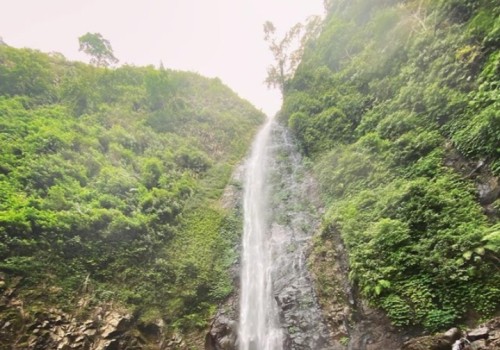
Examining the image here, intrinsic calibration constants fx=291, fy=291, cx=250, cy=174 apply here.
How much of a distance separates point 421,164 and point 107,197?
12015 millimetres

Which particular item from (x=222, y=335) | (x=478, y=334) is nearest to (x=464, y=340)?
(x=478, y=334)

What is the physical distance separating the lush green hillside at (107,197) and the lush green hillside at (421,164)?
5881 millimetres

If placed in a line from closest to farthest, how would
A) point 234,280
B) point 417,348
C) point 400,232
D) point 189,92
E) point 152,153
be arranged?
point 417,348, point 400,232, point 234,280, point 152,153, point 189,92

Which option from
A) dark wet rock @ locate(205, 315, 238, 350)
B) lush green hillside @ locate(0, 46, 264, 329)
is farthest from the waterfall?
lush green hillside @ locate(0, 46, 264, 329)

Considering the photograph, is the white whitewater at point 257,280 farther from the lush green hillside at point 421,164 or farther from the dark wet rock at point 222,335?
the lush green hillside at point 421,164

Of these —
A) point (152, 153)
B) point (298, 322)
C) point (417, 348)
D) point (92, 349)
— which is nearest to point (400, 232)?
point (417, 348)

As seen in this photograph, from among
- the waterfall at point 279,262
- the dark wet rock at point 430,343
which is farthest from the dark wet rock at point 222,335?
the dark wet rock at point 430,343

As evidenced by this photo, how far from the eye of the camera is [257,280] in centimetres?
1182

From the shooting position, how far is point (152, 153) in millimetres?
18172

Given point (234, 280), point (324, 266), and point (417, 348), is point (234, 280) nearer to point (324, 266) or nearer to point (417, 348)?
point (324, 266)

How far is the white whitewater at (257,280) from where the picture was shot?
Answer: 991 centimetres

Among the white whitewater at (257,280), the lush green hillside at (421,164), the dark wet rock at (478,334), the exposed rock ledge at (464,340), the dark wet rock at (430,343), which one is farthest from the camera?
the white whitewater at (257,280)

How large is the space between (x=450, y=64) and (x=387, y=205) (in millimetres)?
5636

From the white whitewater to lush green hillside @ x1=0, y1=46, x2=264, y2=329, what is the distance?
803 mm
